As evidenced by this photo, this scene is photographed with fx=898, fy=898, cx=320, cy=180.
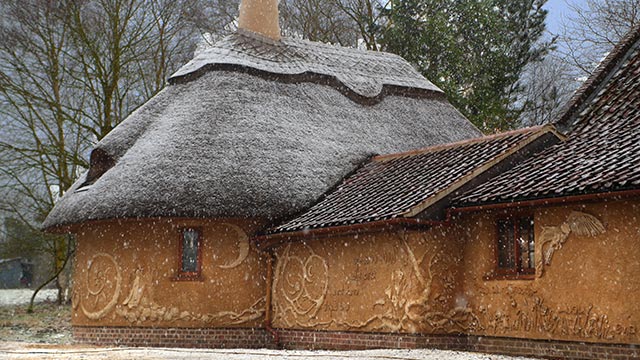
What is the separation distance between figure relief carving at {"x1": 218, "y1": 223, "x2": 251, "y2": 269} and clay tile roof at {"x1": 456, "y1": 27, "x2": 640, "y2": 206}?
5.12 m

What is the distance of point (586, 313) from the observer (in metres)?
12.5

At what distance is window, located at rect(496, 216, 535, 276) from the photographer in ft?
44.9

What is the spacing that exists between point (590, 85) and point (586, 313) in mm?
5081

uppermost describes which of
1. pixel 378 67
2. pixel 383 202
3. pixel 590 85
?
pixel 378 67

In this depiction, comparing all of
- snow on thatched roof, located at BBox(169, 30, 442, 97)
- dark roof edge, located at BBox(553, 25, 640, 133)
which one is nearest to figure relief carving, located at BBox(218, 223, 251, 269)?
snow on thatched roof, located at BBox(169, 30, 442, 97)

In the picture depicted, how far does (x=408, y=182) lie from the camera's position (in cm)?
1597

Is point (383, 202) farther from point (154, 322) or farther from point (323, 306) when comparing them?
point (154, 322)

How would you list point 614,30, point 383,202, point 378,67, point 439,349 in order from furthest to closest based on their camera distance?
point 614,30
point 378,67
point 383,202
point 439,349

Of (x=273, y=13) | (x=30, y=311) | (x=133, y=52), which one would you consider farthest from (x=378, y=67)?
(x=30, y=311)

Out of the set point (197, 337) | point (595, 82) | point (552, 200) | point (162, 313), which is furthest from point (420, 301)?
point (162, 313)

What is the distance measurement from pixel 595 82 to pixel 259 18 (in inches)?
398

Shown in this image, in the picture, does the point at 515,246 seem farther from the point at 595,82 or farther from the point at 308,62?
the point at 308,62

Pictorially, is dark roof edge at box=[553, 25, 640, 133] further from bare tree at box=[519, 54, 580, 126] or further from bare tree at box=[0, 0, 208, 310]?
bare tree at box=[0, 0, 208, 310]

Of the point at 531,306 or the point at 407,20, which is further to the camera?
the point at 407,20
